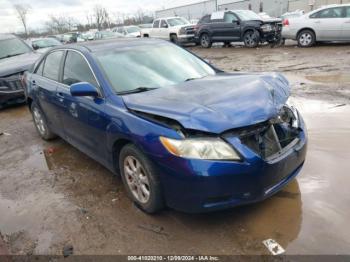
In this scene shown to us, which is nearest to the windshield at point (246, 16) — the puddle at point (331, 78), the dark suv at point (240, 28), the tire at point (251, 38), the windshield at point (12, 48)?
the dark suv at point (240, 28)

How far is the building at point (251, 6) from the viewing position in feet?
125

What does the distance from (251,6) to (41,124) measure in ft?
141

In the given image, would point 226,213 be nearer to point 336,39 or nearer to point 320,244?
point 320,244

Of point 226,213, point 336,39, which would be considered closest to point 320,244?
point 226,213

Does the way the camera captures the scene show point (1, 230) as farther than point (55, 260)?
Yes

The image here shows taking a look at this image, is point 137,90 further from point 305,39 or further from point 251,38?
point 251,38

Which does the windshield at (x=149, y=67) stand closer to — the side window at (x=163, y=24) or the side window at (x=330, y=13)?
the side window at (x=330, y=13)

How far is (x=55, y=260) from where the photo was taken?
114 inches

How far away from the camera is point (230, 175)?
2.68 metres

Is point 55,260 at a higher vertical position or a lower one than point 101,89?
lower

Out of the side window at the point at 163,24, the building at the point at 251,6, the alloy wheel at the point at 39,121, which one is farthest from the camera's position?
the building at the point at 251,6

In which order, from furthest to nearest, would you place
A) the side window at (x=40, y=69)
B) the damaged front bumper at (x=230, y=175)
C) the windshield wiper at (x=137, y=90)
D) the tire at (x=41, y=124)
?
1. the tire at (x=41, y=124)
2. the side window at (x=40, y=69)
3. the windshield wiper at (x=137, y=90)
4. the damaged front bumper at (x=230, y=175)

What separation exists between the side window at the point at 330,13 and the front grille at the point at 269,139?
1256 cm

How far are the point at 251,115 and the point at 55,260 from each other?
2076 mm
